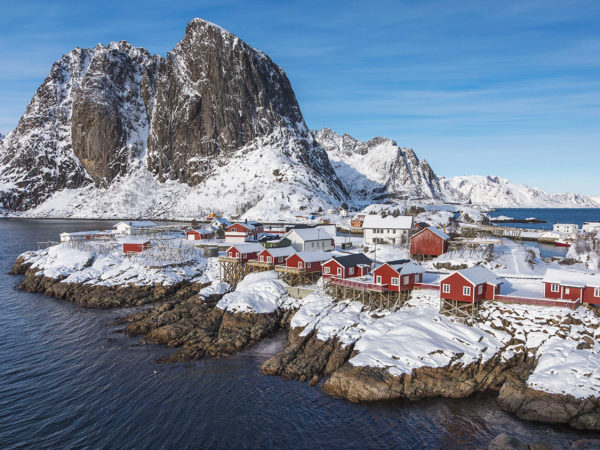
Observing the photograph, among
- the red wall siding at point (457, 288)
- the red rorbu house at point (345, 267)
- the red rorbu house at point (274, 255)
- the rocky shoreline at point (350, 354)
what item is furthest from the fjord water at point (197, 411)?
the red rorbu house at point (274, 255)

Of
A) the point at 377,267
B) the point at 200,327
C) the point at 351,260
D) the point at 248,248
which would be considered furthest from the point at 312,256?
the point at 200,327

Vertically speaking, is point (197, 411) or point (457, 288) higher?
point (457, 288)

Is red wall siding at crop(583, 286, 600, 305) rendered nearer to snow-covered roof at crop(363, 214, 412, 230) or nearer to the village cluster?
the village cluster

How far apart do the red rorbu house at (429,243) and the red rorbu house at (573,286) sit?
19.1 metres

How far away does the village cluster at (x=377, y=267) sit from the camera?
120 ft

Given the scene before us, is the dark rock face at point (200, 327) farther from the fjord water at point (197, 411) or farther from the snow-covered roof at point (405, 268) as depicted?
the snow-covered roof at point (405, 268)

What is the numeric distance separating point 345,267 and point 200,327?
17101mm

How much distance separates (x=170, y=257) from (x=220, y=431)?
136 feet

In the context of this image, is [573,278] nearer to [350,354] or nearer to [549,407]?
[549,407]

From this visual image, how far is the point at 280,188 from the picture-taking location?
171375 millimetres

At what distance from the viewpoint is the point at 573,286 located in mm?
35406

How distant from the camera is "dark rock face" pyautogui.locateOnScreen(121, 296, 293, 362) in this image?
36.4m

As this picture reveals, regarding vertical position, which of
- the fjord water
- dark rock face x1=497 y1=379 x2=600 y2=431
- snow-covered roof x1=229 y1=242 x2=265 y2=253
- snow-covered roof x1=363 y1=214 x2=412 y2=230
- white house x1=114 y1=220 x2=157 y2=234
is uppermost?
snow-covered roof x1=363 y1=214 x2=412 y2=230

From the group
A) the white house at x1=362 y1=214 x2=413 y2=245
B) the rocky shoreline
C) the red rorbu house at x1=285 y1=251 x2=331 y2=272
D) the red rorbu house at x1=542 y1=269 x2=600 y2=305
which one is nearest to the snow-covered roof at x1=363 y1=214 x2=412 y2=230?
the white house at x1=362 y1=214 x2=413 y2=245
